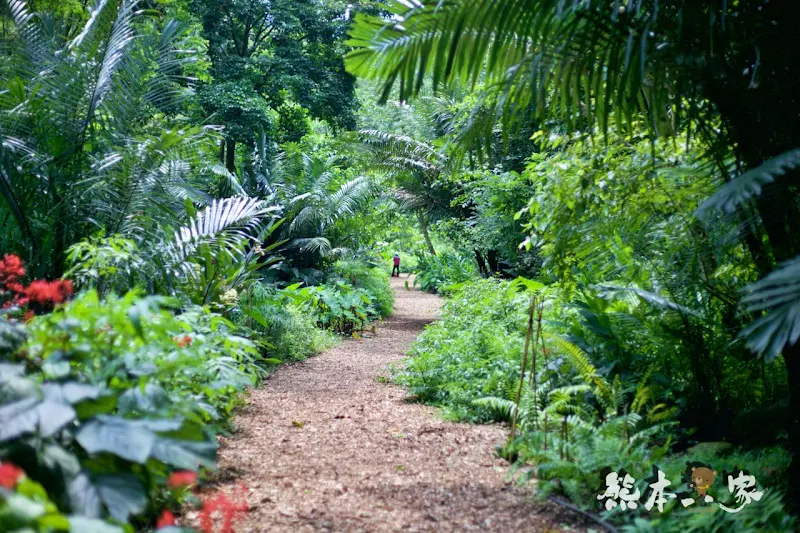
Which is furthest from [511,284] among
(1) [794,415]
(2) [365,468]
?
(1) [794,415]

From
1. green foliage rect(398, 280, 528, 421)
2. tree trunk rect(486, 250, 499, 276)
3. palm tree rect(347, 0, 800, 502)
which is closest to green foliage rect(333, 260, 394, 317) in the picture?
tree trunk rect(486, 250, 499, 276)

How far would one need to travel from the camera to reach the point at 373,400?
19.8ft

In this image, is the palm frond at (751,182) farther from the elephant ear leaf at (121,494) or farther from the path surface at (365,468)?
the elephant ear leaf at (121,494)

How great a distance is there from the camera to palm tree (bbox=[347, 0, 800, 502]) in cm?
308

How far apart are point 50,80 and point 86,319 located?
140 inches

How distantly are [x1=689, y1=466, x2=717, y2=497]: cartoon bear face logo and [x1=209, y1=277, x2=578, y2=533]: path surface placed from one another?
2.16 feet

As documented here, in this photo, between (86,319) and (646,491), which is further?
(646,491)

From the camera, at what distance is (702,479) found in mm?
3176

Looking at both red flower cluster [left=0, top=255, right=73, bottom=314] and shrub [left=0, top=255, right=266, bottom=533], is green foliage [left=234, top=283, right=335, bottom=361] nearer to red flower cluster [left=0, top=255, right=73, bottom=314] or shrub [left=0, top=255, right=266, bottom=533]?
red flower cluster [left=0, top=255, right=73, bottom=314]

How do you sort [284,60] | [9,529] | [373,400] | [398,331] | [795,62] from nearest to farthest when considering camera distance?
[9,529] < [795,62] < [373,400] < [398,331] < [284,60]

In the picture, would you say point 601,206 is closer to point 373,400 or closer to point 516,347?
point 516,347

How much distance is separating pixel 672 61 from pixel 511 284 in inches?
236

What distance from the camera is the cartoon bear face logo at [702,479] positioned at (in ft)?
10.3

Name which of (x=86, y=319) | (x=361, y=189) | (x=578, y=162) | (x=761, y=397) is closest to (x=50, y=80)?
(x=86, y=319)
